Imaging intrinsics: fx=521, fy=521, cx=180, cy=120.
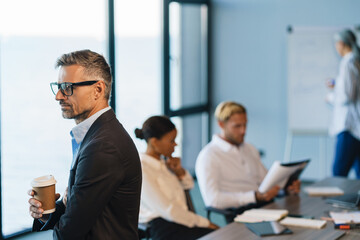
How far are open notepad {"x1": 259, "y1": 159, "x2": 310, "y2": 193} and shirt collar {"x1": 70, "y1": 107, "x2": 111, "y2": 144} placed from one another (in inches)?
65.5

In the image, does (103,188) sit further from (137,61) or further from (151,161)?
(137,61)

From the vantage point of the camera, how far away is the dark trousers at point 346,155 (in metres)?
4.84

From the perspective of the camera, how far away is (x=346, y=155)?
16.0 feet

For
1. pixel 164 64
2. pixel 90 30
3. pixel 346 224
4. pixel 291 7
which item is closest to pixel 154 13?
pixel 164 64

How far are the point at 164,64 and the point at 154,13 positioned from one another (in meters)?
0.56

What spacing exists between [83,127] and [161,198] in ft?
3.85

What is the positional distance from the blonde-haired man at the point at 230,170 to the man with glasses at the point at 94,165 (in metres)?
1.52

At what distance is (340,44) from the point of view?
4.89 m

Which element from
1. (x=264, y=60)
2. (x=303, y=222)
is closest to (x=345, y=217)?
(x=303, y=222)

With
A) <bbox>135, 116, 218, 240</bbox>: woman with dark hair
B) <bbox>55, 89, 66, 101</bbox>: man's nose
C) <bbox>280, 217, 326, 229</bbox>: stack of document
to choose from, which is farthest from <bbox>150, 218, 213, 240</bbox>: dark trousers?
<bbox>55, 89, 66, 101</bbox>: man's nose

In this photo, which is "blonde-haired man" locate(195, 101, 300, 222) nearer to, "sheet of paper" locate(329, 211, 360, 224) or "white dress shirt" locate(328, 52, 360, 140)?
"sheet of paper" locate(329, 211, 360, 224)

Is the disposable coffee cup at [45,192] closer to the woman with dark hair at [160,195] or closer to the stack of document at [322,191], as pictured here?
the woman with dark hair at [160,195]

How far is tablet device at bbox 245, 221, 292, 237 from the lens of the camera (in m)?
2.61

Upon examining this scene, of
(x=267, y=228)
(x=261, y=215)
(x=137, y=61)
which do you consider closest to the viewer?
(x=267, y=228)
